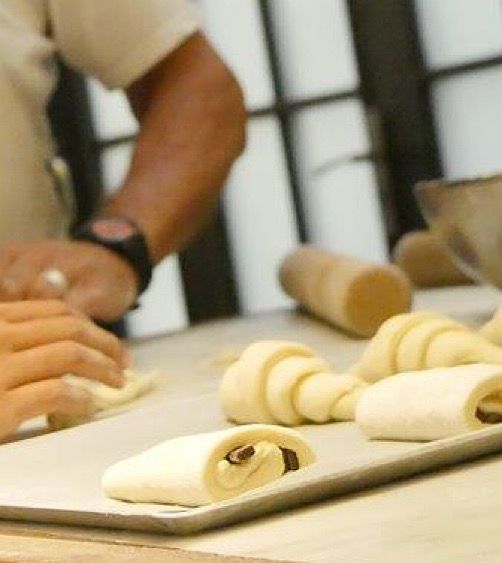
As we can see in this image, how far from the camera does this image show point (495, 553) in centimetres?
47

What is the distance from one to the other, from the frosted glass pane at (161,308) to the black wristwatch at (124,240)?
1.08m

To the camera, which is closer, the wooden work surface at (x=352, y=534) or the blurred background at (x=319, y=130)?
the wooden work surface at (x=352, y=534)

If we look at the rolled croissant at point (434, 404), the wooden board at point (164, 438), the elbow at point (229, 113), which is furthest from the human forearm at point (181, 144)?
the rolled croissant at point (434, 404)

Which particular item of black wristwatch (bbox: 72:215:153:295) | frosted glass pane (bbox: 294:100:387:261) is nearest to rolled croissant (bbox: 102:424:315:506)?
black wristwatch (bbox: 72:215:153:295)

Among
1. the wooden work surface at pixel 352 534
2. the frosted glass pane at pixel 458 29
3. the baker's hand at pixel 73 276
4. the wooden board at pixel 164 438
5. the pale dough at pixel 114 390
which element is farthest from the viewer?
the frosted glass pane at pixel 458 29

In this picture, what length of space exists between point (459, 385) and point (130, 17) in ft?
3.50

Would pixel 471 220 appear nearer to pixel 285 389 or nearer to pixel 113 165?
pixel 285 389

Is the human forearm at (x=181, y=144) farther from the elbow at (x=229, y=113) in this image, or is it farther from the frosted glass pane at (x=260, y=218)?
the frosted glass pane at (x=260, y=218)

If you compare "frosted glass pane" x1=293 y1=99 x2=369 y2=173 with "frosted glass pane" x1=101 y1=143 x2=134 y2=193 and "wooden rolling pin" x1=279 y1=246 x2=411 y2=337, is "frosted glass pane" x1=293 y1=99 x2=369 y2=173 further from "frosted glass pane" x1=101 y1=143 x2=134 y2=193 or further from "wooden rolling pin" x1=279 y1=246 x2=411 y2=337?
"wooden rolling pin" x1=279 y1=246 x2=411 y2=337

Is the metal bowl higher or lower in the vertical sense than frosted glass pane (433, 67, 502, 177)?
higher

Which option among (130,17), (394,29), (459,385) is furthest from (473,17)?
(459,385)

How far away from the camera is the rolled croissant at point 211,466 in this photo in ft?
2.07

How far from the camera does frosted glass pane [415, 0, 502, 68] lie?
2207 mm

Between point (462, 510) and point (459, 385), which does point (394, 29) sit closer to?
point (459, 385)
